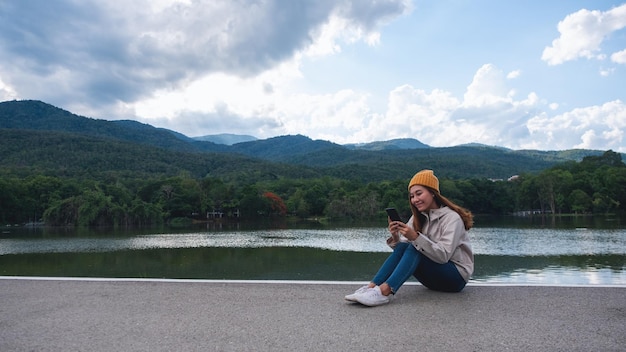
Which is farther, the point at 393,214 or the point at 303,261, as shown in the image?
the point at 303,261

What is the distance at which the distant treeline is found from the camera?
57250 mm

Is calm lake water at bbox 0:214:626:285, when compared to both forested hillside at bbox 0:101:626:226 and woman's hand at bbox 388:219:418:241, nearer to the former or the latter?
woman's hand at bbox 388:219:418:241

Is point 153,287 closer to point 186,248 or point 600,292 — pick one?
point 600,292

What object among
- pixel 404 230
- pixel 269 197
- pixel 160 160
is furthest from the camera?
pixel 160 160

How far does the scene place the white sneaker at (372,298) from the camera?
3.82 meters

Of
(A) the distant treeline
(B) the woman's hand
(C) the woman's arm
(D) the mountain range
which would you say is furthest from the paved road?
(D) the mountain range

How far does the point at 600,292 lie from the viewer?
425cm

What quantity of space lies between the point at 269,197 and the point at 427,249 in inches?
2789

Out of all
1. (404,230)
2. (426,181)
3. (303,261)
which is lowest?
(303,261)

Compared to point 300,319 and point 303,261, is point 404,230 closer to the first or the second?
point 300,319

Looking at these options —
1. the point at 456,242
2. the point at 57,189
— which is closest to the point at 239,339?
the point at 456,242

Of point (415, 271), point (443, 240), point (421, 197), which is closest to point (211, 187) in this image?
point (415, 271)

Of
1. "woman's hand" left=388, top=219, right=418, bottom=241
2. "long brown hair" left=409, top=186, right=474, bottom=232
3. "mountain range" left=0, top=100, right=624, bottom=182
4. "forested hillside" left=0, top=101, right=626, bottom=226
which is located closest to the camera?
"woman's hand" left=388, top=219, right=418, bottom=241

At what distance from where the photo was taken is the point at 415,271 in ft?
14.0
